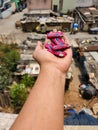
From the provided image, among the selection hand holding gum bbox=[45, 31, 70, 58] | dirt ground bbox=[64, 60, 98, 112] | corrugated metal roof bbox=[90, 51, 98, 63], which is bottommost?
dirt ground bbox=[64, 60, 98, 112]

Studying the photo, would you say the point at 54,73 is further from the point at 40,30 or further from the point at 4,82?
the point at 40,30

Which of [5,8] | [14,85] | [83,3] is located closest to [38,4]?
[5,8]

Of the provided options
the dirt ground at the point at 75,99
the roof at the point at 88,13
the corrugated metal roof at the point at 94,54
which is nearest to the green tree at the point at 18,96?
the dirt ground at the point at 75,99

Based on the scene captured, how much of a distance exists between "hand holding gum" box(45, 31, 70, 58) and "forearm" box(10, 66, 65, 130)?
1.23m

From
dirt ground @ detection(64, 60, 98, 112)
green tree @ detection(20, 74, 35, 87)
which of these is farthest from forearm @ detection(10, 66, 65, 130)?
green tree @ detection(20, 74, 35, 87)

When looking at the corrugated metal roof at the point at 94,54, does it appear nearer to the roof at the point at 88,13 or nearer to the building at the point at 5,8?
the roof at the point at 88,13

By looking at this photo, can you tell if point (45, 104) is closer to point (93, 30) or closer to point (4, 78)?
point (4, 78)

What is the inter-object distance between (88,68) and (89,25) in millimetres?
14500

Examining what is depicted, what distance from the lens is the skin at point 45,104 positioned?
2.86 meters

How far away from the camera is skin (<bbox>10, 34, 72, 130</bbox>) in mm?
2860

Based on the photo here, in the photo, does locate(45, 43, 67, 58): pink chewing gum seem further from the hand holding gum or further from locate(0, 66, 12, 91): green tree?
locate(0, 66, 12, 91): green tree

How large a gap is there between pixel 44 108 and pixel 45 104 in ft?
0.25

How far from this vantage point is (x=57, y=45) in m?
5.20

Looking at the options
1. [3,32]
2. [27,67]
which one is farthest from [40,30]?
[27,67]
